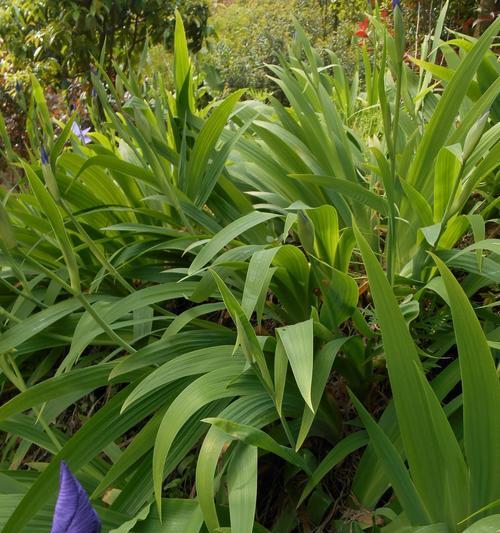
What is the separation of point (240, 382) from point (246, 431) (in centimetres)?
14

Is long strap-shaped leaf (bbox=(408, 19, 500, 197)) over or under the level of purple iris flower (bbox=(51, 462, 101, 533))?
over

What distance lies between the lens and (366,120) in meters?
1.88

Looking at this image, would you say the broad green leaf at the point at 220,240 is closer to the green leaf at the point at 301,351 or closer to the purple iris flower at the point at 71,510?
the green leaf at the point at 301,351

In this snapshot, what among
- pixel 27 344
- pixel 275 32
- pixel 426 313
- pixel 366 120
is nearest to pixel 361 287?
pixel 426 313

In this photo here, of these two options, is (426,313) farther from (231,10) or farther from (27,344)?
(231,10)

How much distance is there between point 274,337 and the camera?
0.95 metres

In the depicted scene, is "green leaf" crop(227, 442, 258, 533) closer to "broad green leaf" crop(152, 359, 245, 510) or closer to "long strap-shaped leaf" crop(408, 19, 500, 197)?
"broad green leaf" crop(152, 359, 245, 510)

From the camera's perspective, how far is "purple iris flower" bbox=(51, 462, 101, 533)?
1.53ft

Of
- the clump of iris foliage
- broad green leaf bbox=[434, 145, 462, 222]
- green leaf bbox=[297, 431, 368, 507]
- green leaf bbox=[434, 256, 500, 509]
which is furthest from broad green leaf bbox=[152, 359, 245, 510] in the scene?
broad green leaf bbox=[434, 145, 462, 222]

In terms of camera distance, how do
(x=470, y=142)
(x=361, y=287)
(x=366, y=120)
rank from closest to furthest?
(x=470, y=142)
(x=361, y=287)
(x=366, y=120)

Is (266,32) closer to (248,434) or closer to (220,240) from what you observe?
(220,240)

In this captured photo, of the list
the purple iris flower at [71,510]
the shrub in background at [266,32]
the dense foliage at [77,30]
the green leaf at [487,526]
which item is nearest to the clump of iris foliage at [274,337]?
the green leaf at [487,526]

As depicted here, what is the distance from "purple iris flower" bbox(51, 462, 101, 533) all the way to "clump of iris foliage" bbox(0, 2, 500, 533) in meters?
0.22

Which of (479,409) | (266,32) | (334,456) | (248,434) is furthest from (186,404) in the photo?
(266,32)
